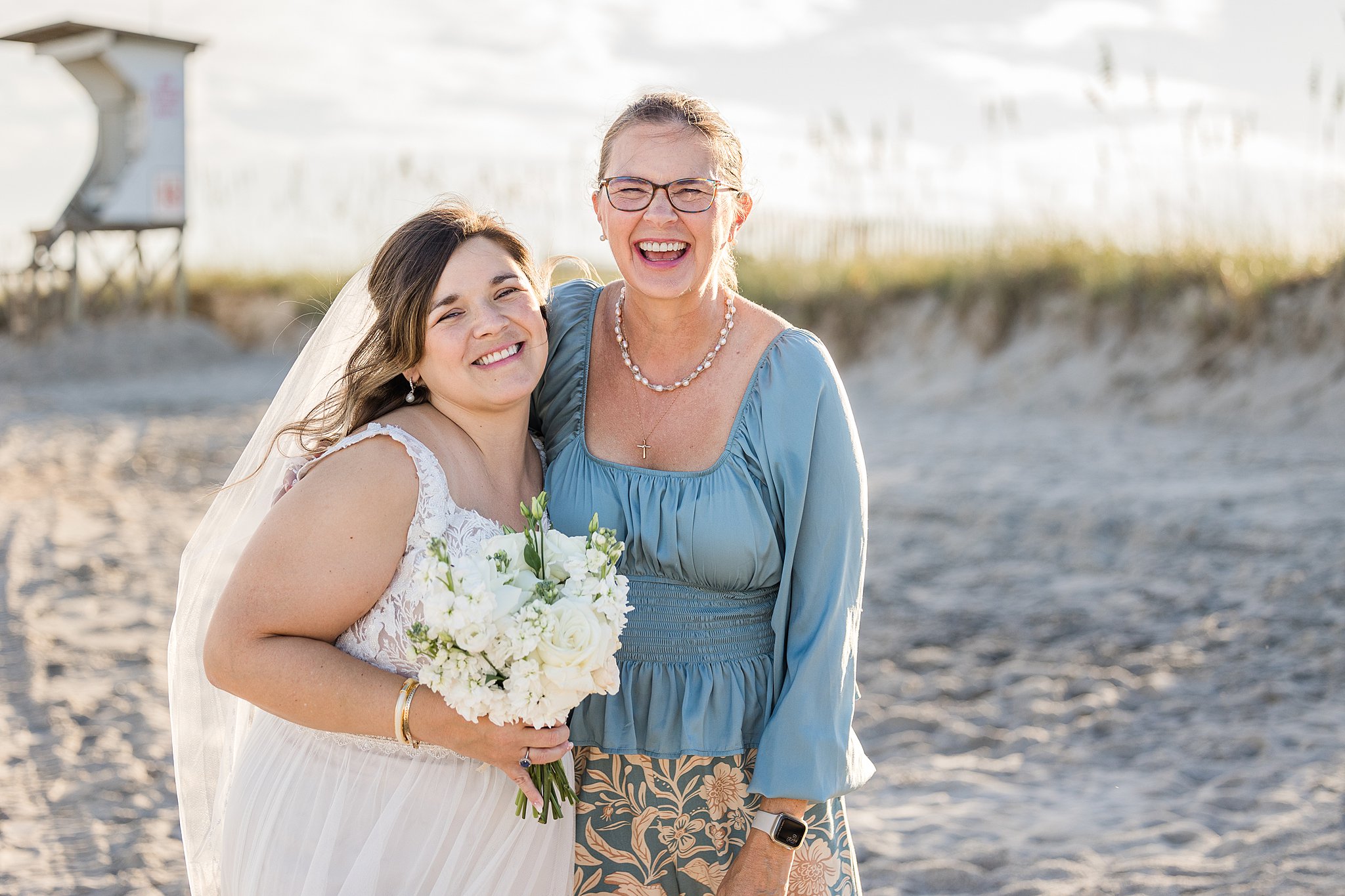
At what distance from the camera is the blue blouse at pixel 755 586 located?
270 centimetres

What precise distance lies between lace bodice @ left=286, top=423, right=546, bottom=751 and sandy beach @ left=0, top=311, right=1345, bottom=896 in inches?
102

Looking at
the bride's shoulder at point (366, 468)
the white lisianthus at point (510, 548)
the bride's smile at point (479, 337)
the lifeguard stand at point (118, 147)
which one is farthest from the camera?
the lifeguard stand at point (118, 147)

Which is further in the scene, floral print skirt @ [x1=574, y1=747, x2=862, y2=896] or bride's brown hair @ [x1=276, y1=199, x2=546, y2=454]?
floral print skirt @ [x1=574, y1=747, x2=862, y2=896]

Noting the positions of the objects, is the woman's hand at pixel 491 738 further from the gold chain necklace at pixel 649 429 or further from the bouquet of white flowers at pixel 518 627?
the gold chain necklace at pixel 649 429

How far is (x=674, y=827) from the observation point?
282cm

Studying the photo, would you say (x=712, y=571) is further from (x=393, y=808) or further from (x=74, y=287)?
(x=74, y=287)

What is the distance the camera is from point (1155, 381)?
1164cm

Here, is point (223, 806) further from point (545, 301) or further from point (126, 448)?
point (126, 448)

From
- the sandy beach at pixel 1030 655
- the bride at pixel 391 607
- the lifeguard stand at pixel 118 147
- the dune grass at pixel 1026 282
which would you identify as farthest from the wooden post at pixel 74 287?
the bride at pixel 391 607

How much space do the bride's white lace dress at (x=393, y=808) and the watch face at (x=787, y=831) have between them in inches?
21.2

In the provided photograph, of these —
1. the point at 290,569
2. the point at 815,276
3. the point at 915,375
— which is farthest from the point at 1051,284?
the point at 290,569

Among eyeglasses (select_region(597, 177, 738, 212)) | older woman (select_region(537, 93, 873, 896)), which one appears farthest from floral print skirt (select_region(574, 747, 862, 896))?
eyeglasses (select_region(597, 177, 738, 212))

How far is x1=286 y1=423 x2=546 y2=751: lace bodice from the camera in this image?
250 centimetres

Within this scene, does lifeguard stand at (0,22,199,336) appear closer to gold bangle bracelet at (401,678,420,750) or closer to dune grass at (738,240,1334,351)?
dune grass at (738,240,1334,351)
